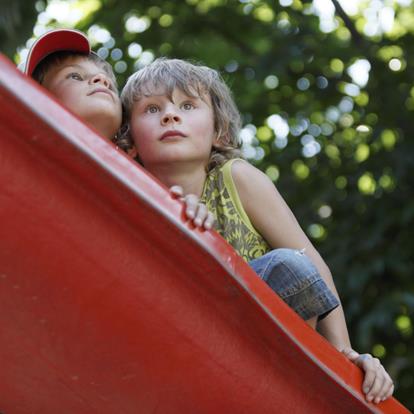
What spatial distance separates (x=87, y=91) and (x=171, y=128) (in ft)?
0.55

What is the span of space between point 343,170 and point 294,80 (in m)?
0.48

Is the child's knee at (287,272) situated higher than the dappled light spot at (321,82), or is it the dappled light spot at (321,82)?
the child's knee at (287,272)

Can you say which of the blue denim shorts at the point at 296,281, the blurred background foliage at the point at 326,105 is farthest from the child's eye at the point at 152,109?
the blurred background foliage at the point at 326,105

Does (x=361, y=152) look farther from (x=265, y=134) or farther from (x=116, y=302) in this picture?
(x=116, y=302)

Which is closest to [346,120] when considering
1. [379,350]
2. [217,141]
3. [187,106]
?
[379,350]

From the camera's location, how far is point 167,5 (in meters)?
3.87

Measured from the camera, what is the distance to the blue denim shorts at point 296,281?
154cm

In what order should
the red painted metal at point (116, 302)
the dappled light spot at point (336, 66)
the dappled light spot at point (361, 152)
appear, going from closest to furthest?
the red painted metal at point (116, 302) → the dappled light spot at point (361, 152) → the dappled light spot at point (336, 66)

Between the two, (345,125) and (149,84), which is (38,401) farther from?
(345,125)

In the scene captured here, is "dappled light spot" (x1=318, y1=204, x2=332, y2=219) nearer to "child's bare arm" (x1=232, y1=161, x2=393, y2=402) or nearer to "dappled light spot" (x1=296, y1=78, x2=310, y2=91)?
"dappled light spot" (x1=296, y1=78, x2=310, y2=91)

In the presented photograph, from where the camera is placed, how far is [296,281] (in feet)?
5.07

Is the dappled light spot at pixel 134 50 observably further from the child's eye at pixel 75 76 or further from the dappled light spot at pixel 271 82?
the child's eye at pixel 75 76

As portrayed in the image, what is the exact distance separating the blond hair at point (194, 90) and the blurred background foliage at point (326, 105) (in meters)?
1.25

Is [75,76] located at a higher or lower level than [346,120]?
higher
